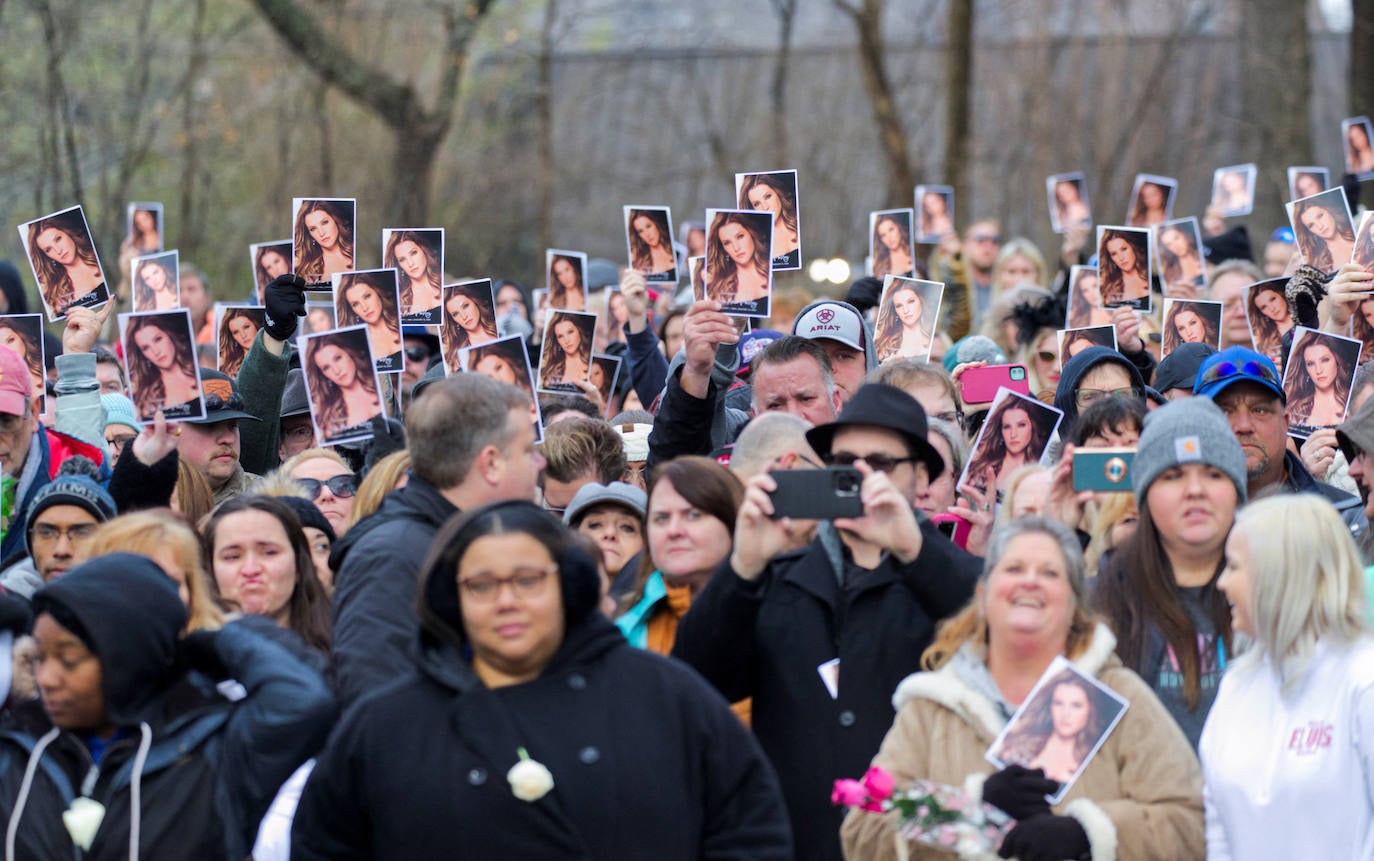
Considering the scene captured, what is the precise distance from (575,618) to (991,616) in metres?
1.05

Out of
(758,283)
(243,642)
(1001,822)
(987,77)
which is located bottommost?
(1001,822)

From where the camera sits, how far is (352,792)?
4035mm

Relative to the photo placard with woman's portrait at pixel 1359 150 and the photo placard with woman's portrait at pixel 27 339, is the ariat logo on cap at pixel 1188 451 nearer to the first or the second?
the photo placard with woman's portrait at pixel 27 339

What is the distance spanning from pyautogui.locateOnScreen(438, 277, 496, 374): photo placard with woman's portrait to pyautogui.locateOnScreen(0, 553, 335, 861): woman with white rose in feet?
13.5

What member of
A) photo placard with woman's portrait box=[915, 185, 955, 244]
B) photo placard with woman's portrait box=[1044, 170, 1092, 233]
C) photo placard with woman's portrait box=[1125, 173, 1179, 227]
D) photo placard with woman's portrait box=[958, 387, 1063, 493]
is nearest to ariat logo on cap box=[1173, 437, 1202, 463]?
photo placard with woman's portrait box=[958, 387, 1063, 493]

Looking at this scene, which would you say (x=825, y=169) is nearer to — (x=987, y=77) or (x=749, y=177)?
(x=987, y=77)

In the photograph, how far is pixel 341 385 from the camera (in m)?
6.81

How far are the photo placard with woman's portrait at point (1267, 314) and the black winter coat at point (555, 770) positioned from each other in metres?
4.99

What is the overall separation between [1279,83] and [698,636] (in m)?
13.4

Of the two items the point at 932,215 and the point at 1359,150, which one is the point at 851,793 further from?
the point at 932,215

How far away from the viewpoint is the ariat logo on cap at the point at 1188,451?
498 centimetres

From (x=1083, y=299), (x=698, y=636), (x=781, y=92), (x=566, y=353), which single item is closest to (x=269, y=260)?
(x=566, y=353)

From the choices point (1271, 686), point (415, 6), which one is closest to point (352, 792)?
point (1271, 686)

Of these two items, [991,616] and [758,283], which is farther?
[758,283]
